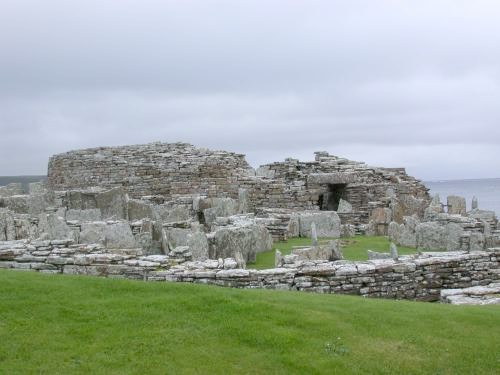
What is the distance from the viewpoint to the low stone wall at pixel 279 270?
11609mm

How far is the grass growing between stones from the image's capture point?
7.33 meters

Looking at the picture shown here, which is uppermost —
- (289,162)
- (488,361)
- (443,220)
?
(289,162)

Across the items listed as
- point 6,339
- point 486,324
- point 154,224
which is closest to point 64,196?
point 154,224

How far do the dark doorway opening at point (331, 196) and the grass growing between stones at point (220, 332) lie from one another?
17033 mm

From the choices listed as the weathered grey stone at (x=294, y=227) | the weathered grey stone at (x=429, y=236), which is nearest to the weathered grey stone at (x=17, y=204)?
the weathered grey stone at (x=294, y=227)

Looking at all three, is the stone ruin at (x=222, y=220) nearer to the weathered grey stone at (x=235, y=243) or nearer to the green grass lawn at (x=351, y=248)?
the weathered grey stone at (x=235, y=243)

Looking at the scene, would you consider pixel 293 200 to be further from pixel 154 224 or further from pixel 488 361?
pixel 488 361

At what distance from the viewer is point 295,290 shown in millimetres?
11805

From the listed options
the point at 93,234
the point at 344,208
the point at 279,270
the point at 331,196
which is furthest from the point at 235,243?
the point at 331,196

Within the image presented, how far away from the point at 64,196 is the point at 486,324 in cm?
1830

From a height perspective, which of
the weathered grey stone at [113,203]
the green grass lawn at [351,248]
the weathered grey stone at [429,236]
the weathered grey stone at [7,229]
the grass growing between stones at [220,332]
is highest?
the weathered grey stone at [113,203]

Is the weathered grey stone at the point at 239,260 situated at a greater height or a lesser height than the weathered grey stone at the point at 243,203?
lesser

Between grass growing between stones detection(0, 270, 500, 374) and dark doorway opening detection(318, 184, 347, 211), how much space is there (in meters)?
17.0

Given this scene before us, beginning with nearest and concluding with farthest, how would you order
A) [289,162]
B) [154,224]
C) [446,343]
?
[446,343] < [154,224] < [289,162]
